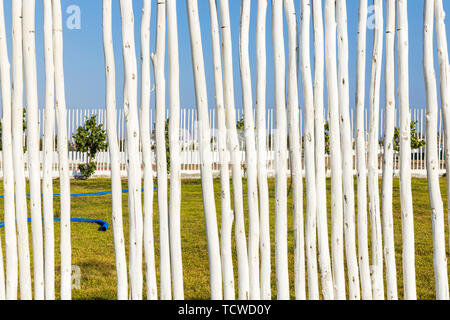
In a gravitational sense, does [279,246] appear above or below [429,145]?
below

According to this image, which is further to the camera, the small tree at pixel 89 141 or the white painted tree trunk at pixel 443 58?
the small tree at pixel 89 141

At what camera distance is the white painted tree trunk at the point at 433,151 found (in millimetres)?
1844

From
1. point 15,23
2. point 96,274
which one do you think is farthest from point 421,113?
point 15,23

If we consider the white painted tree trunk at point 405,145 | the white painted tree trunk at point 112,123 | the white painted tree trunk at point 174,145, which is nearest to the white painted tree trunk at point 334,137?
the white painted tree trunk at point 405,145

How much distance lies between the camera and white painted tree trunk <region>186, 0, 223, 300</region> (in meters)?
1.82

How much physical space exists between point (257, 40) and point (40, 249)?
1.26m

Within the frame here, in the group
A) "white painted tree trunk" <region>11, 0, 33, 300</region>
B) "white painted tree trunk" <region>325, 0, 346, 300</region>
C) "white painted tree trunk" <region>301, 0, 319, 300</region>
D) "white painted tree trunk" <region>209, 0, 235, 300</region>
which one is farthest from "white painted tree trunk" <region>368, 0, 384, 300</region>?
"white painted tree trunk" <region>11, 0, 33, 300</region>

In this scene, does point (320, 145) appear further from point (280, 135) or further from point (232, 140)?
point (232, 140)

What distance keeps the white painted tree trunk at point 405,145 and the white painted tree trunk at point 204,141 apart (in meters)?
0.79

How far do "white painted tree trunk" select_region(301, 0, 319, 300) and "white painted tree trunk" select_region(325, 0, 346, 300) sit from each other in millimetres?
78

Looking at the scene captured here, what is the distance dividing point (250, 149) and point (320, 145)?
0.96 ft

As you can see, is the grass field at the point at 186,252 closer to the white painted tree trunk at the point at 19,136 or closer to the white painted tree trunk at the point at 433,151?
the white painted tree trunk at the point at 19,136

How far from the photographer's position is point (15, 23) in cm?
189
